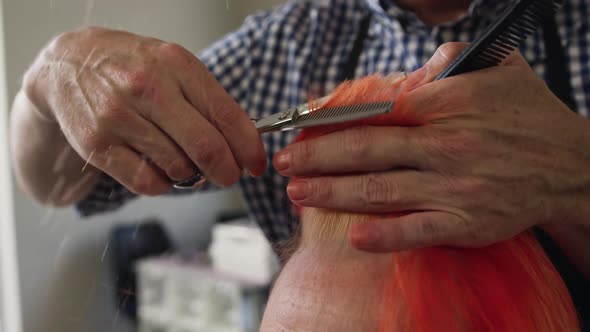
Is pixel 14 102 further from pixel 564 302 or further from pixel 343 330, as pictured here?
pixel 564 302

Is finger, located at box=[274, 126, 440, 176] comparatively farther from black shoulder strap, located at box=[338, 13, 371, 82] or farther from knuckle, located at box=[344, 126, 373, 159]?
black shoulder strap, located at box=[338, 13, 371, 82]

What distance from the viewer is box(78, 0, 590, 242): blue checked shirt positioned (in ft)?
1.67

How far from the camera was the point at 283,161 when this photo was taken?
1.01 feet

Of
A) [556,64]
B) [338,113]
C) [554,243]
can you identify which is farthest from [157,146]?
[556,64]

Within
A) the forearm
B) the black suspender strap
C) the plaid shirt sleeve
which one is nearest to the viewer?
the forearm

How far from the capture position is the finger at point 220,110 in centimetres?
34

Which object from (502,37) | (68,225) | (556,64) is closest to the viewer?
(502,37)

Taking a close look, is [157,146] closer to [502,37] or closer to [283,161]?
[283,161]

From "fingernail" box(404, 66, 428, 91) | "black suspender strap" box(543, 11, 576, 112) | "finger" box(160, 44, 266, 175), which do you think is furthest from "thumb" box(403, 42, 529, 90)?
"black suspender strap" box(543, 11, 576, 112)

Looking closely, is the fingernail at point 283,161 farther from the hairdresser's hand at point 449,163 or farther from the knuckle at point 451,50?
the knuckle at point 451,50

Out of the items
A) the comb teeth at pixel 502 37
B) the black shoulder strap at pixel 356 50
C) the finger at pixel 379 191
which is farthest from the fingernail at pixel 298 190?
the black shoulder strap at pixel 356 50

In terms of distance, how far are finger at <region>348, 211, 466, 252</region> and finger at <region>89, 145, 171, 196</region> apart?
150mm

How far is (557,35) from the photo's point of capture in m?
0.52

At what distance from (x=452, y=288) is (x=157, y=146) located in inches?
8.1
